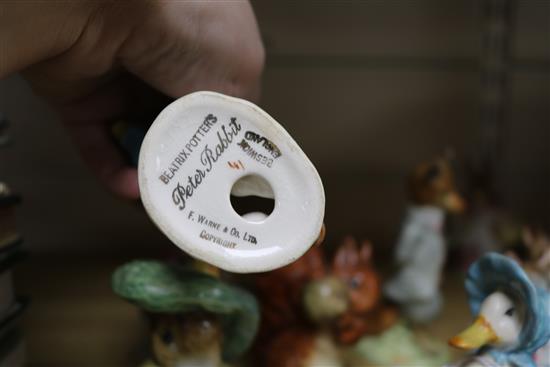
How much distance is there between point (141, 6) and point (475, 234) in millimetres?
713

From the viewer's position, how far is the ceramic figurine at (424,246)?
0.88 m

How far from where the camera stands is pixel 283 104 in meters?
1.13

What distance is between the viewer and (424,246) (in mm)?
883

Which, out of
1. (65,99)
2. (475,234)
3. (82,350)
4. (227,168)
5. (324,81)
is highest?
(324,81)

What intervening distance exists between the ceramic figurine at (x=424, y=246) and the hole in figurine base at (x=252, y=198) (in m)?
0.44

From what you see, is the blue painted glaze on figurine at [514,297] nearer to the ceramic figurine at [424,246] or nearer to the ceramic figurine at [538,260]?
the ceramic figurine at [538,260]

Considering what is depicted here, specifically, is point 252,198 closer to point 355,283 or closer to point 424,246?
point 355,283

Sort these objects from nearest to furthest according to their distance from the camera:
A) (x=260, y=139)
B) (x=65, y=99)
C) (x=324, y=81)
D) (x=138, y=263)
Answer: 1. (x=260, y=139)
2. (x=138, y=263)
3. (x=65, y=99)
4. (x=324, y=81)

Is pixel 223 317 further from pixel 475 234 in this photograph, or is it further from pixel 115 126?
pixel 475 234

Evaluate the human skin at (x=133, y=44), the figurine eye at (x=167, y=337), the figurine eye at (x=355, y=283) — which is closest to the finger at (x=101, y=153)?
the human skin at (x=133, y=44)

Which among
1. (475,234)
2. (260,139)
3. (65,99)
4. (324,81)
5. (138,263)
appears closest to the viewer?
(260,139)

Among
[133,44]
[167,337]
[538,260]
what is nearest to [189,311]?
[167,337]

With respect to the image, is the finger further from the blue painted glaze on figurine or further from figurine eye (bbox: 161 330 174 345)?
the blue painted glaze on figurine

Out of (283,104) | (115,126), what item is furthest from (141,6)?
(283,104)
